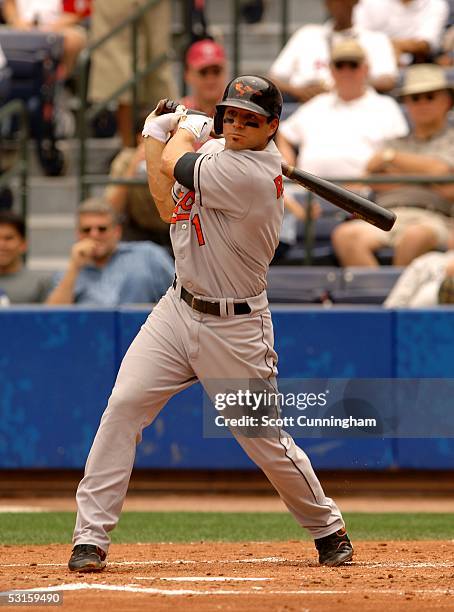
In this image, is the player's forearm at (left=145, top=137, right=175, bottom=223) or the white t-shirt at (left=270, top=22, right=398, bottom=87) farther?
the white t-shirt at (left=270, top=22, right=398, bottom=87)

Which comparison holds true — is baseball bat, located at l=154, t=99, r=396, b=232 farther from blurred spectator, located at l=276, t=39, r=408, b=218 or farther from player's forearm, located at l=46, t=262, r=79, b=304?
blurred spectator, located at l=276, t=39, r=408, b=218

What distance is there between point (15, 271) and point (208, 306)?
4433 mm

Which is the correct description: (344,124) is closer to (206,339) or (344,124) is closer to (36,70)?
(36,70)

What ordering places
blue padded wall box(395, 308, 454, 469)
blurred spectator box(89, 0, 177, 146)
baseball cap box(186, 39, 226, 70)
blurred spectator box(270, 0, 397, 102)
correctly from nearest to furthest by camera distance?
blue padded wall box(395, 308, 454, 469), baseball cap box(186, 39, 226, 70), blurred spectator box(270, 0, 397, 102), blurred spectator box(89, 0, 177, 146)

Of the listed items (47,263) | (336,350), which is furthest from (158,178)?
(47,263)

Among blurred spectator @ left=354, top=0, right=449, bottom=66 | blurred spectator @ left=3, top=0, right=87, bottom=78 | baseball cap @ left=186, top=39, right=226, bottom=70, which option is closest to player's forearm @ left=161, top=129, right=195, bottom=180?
baseball cap @ left=186, top=39, right=226, bottom=70

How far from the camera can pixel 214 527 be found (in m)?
7.48

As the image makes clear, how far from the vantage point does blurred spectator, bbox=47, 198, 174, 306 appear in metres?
9.03

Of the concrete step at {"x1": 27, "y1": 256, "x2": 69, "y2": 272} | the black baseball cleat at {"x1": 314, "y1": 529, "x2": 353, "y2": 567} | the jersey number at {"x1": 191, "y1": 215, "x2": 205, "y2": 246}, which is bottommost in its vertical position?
the concrete step at {"x1": 27, "y1": 256, "x2": 69, "y2": 272}

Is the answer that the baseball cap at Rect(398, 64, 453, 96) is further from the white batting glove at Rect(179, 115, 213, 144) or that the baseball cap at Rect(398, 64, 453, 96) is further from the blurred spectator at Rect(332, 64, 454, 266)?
the white batting glove at Rect(179, 115, 213, 144)

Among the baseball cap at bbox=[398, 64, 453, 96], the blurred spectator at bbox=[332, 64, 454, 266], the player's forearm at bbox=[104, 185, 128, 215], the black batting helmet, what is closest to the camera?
the black batting helmet

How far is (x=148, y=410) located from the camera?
5.43 m

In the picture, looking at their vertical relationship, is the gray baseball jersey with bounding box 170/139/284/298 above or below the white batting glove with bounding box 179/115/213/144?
below

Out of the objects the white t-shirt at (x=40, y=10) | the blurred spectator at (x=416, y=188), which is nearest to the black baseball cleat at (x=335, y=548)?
the blurred spectator at (x=416, y=188)
